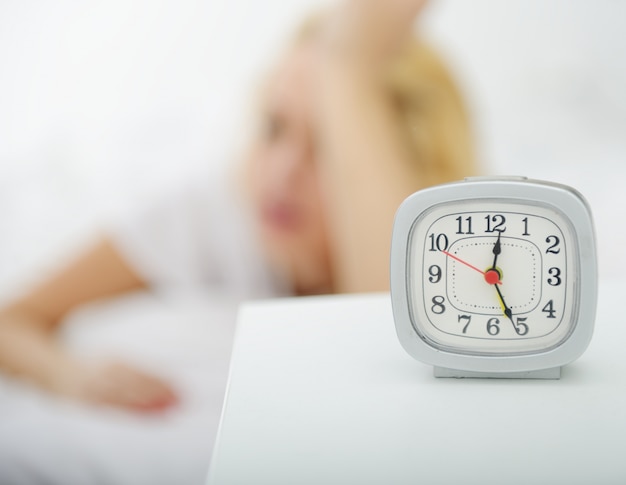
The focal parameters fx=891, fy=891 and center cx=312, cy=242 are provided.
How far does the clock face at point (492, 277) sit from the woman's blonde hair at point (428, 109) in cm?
105

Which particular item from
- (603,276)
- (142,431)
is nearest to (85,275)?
(142,431)

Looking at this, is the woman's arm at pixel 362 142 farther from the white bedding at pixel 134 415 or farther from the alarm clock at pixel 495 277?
the alarm clock at pixel 495 277

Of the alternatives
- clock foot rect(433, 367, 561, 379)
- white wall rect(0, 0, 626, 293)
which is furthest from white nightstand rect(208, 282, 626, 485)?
white wall rect(0, 0, 626, 293)

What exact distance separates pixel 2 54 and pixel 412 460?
1501 mm

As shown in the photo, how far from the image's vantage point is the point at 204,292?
1.78m

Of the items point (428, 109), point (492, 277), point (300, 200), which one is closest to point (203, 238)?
point (300, 200)

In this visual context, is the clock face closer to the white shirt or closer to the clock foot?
the clock foot

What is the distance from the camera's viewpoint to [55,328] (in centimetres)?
181

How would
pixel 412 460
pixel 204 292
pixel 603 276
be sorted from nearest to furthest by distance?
1. pixel 412 460
2. pixel 603 276
3. pixel 204 292

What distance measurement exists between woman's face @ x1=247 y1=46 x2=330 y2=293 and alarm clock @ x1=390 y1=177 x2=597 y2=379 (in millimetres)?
1055

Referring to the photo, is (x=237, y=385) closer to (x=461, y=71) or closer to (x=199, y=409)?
(x=199, y=409)

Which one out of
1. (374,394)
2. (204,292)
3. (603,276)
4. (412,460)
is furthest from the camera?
(204,292)

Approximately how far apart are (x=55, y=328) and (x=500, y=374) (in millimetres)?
1292

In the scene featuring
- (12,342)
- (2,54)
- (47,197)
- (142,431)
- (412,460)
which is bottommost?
(412,460)
